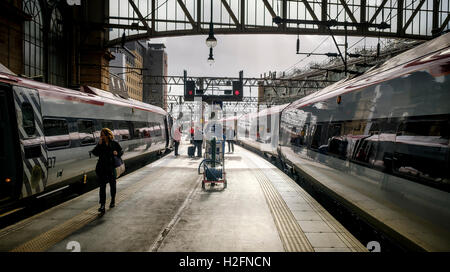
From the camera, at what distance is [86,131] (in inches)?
308

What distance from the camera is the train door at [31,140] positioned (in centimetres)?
511

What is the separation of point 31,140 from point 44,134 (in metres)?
0.54

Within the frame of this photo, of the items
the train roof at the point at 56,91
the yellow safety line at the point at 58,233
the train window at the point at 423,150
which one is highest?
the train roof at the point at 56,91

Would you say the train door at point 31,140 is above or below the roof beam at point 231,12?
below

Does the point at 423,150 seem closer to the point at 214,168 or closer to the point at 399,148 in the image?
the point at 399,148

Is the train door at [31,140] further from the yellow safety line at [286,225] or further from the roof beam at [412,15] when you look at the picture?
the roof beam at [412,15]

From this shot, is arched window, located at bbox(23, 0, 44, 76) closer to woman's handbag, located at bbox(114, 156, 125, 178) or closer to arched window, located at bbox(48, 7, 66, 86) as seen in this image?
arched window, located at bbox(48, 7, 66, 86)

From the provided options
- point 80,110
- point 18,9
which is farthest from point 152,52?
point 80,110

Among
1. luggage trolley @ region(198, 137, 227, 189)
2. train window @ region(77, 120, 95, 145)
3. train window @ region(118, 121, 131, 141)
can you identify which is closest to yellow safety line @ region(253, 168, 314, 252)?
luggage trolley @ region(198, 137, 227, 189)

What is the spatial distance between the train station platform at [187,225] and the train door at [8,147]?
2.61 feet

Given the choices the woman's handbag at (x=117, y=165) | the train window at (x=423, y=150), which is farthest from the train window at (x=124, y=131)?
the train window at (x=423, y=150)

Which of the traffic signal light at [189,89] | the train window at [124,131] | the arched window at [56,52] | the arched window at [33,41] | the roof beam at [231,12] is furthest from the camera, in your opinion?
the traffic signal light at [189,89]

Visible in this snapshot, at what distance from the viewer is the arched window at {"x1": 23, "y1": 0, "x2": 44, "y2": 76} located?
1409 centimetres
